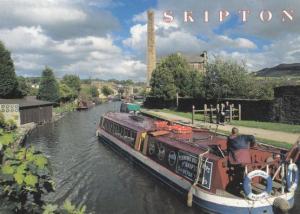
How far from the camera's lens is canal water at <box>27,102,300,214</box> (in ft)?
42.8

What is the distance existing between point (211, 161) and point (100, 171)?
8.29 m

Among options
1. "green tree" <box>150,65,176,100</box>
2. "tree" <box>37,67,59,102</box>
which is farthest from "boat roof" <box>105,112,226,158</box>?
"tree" <box>37,67,59,102</box>

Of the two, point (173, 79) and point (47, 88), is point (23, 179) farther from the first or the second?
point (47, 88)

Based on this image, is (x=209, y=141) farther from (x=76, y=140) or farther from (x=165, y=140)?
(x=76, y=140)

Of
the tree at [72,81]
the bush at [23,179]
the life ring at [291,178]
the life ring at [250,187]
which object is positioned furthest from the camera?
the tree at [72,81]

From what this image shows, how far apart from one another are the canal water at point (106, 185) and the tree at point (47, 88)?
4037 centimetres

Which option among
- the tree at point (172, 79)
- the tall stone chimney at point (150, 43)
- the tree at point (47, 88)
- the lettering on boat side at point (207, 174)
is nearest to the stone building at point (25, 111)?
the tree at point (47, 88)

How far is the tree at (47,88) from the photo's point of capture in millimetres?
64375

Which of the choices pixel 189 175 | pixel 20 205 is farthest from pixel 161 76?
pixel 20 205

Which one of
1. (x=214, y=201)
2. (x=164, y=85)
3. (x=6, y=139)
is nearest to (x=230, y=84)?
(x=164, y=85)

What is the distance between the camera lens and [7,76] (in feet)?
160

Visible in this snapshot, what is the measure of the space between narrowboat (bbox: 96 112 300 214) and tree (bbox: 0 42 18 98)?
124 ft

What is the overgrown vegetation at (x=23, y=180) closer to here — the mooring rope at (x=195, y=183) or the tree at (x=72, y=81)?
the mooring rope at (x=195, y=183)

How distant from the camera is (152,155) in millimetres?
16859
